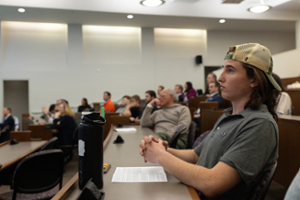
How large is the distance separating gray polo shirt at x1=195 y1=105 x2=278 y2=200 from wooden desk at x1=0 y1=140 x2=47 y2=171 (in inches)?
72.6

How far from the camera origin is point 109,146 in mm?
1887

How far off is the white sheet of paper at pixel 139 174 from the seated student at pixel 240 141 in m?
0.10

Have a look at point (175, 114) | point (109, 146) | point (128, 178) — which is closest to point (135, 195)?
point (128, 178)

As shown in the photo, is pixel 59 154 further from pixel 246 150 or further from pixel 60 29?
pixel 60 29

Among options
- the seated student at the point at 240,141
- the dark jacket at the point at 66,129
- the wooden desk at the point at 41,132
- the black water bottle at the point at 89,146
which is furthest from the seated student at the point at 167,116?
the wooden desk at the point at 41,132

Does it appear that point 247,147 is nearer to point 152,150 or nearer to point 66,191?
point 152,150

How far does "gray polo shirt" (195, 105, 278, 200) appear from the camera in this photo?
0.88 m

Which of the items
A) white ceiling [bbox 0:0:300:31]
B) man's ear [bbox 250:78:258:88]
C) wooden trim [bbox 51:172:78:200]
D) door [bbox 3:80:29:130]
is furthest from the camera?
door [bbox 3:80:29:130]

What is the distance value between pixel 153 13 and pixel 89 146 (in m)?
7.68

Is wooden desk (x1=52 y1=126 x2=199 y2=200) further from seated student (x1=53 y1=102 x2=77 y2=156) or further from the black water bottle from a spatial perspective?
seated student (x1=53 y1=102 x2=77 y2=156)

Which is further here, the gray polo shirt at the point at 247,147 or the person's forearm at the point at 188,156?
the person's forearm at the point at 188,156

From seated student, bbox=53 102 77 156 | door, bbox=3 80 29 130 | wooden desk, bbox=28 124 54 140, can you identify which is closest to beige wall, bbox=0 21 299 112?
door, bbox=3 80 29 130

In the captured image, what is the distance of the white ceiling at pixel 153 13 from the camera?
7.34 m

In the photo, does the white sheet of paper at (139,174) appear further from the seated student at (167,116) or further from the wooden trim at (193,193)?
the seated student at (167,116)
